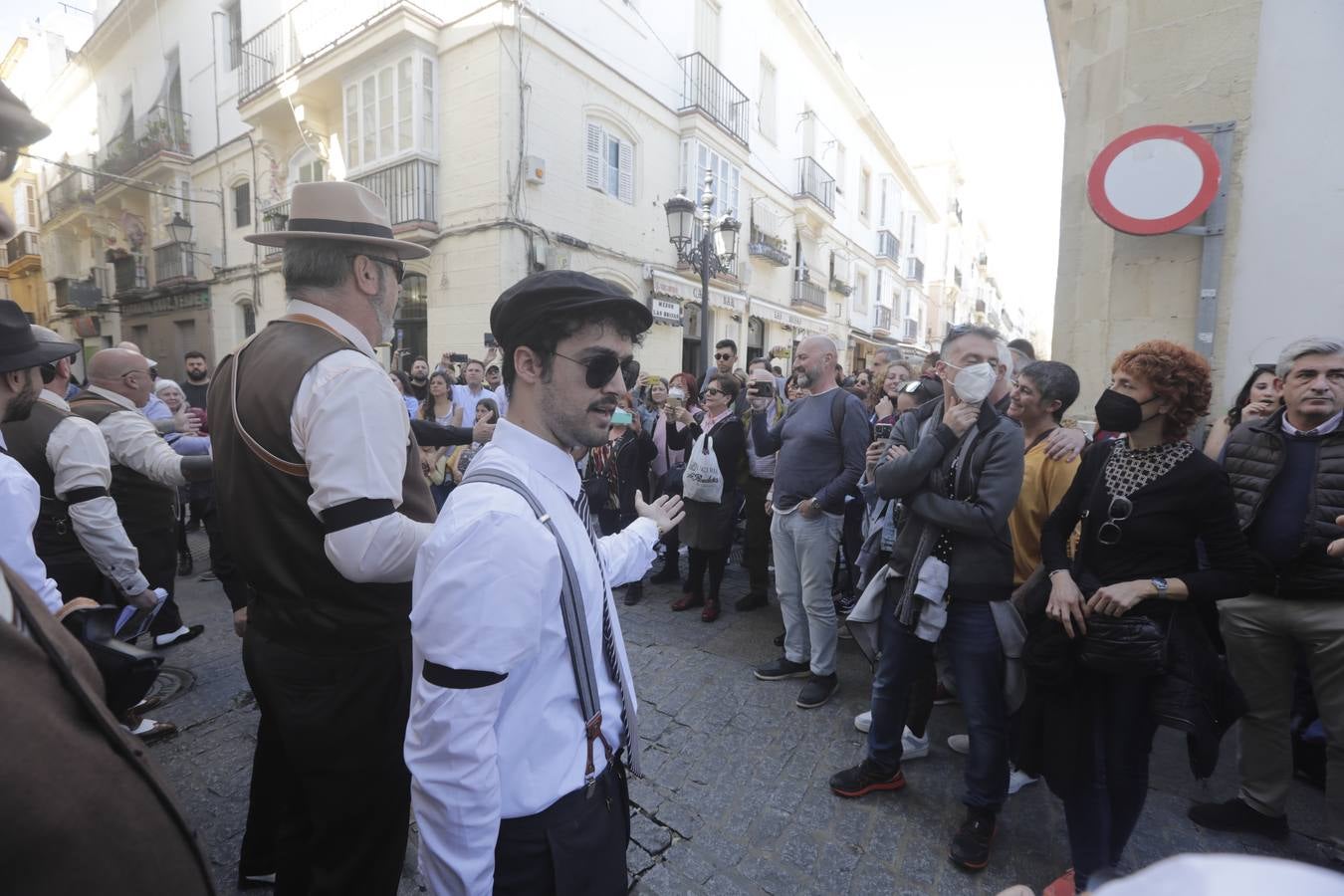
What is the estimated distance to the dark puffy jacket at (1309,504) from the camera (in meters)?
2.45

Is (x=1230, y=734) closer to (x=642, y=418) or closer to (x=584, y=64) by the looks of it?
(x=642, y=418)

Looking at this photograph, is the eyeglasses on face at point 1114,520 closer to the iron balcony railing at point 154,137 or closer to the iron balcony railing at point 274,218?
the iron balcony railing at point 274,218

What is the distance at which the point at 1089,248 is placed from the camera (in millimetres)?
5477

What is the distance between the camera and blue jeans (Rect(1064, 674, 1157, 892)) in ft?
7.13

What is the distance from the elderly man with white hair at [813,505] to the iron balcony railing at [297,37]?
11.3 meters

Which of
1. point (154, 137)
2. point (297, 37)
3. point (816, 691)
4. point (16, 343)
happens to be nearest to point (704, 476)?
point (816, 691)

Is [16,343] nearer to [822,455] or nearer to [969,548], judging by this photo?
[969,548]

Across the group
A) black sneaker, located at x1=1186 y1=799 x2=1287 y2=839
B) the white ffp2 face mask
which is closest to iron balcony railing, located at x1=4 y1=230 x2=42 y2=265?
the white ffp2 face mask

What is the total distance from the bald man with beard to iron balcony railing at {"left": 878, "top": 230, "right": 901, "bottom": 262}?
27.4m

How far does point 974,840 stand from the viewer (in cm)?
241

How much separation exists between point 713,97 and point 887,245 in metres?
15.0

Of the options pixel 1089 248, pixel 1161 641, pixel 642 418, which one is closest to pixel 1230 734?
pixel 1161 641

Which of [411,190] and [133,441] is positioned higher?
[411,190]

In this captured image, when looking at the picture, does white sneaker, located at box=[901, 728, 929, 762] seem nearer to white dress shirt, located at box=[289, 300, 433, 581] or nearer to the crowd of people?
the crowd of people
